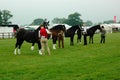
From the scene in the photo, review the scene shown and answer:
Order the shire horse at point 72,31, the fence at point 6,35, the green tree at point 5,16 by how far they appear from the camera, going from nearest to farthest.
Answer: the shire horse at point 72,31, the fence at point 6,35, the green tree at point 5,16

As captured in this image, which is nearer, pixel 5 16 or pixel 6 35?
pixel 6 35

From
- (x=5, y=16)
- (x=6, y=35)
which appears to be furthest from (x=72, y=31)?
(x=5, y=16)

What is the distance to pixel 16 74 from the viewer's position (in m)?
12.2

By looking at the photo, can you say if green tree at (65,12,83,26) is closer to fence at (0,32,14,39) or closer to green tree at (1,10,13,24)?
green tree at (1,10,13,24)

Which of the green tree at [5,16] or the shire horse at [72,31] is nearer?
the shire horse at [72,31]

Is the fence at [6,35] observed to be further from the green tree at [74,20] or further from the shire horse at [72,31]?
the green tree at [74,20]

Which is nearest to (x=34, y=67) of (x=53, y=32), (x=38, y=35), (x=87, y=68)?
(x=87, y=68)

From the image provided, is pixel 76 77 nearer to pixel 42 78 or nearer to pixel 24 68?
pixel 42 78

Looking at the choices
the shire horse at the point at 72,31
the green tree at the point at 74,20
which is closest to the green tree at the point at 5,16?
the green tree at the point at 74,20

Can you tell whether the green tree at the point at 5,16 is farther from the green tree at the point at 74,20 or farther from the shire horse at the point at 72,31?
the shire horse at the point at 72,31

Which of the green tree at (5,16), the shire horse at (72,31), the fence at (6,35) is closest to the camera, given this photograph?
the shire horse at (72,31)

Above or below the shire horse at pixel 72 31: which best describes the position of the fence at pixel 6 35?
below

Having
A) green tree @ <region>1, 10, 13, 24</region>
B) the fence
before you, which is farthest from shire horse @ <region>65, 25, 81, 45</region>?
green tree @ <region>1, 10, 13, 24</region>

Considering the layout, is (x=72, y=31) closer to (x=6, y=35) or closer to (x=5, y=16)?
(x=6, y=35)
